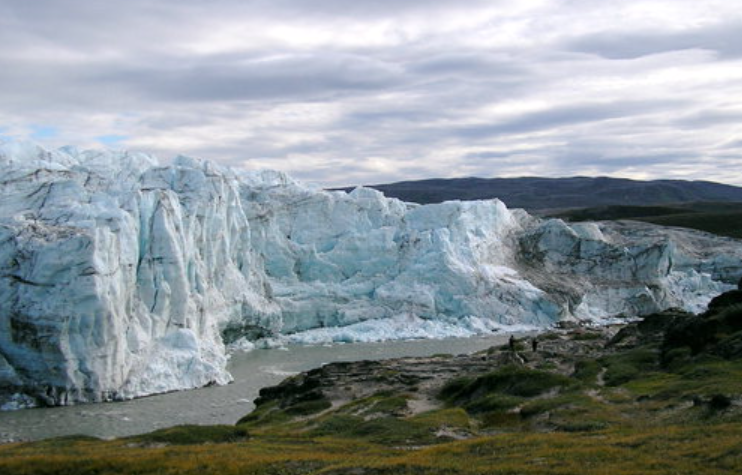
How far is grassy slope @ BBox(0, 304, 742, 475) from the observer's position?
1152cm

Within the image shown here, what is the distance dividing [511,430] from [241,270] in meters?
32.0

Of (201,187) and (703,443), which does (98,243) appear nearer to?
(201,187)

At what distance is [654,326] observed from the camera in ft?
106

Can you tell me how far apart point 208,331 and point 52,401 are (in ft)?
37.1

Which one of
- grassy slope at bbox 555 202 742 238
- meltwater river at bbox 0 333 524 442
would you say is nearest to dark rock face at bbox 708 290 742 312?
meltwater river at bbox 0 333 524 442

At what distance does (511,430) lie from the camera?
1694 centimetres

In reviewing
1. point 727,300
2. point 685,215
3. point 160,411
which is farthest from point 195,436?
point 685,215

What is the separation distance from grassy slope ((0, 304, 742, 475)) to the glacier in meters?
7.79

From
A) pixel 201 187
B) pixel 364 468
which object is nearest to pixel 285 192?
pixel 201 187

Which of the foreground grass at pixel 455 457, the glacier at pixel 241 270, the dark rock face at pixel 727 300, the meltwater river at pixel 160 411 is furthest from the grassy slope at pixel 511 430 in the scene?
the glacier at pixel 241 270

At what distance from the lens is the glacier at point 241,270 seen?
28.3 metres

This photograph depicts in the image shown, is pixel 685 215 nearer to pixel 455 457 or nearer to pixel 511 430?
pixel 511 430

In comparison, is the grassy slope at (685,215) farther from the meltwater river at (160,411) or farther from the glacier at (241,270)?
the meltwater river at (160,411)

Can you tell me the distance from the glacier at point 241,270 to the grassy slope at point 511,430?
25.6ft
